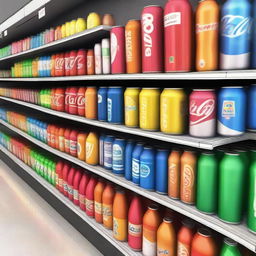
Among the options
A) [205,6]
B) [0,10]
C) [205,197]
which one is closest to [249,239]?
[205,197]

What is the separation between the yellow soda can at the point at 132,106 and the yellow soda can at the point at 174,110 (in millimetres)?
260

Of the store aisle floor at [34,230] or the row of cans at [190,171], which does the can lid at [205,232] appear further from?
the store aisle floor at [34,230]

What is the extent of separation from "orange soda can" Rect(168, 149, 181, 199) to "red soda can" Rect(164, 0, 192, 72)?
1.56 feet

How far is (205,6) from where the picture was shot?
1229mm

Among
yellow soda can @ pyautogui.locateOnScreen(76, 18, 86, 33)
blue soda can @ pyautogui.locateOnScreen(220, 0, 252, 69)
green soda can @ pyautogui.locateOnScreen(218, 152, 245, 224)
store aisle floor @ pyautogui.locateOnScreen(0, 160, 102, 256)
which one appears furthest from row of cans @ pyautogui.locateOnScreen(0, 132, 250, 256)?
yellow soda can @ pyautogui.locateOnScreen(76, 18, 86, 33)

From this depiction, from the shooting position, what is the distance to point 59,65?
2.55m

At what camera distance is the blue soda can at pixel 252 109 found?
1204mm

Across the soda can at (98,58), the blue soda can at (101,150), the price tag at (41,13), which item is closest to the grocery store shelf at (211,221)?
the blue soda can at (101,150)

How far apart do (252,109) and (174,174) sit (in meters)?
0.54

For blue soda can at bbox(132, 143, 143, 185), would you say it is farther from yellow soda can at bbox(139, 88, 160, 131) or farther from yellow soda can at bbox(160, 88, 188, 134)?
yellow soda can at bbox(160, 88, 188, 134)

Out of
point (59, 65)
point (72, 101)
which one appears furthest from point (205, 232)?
point (59, 65)

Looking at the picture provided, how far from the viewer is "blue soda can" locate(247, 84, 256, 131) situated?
1.20 meters

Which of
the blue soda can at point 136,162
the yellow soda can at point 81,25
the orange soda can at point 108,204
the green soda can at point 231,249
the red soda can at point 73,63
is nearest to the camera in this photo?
the green soda can at point 231,249

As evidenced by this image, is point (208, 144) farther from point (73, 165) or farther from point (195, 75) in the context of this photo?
point (73, 165)
